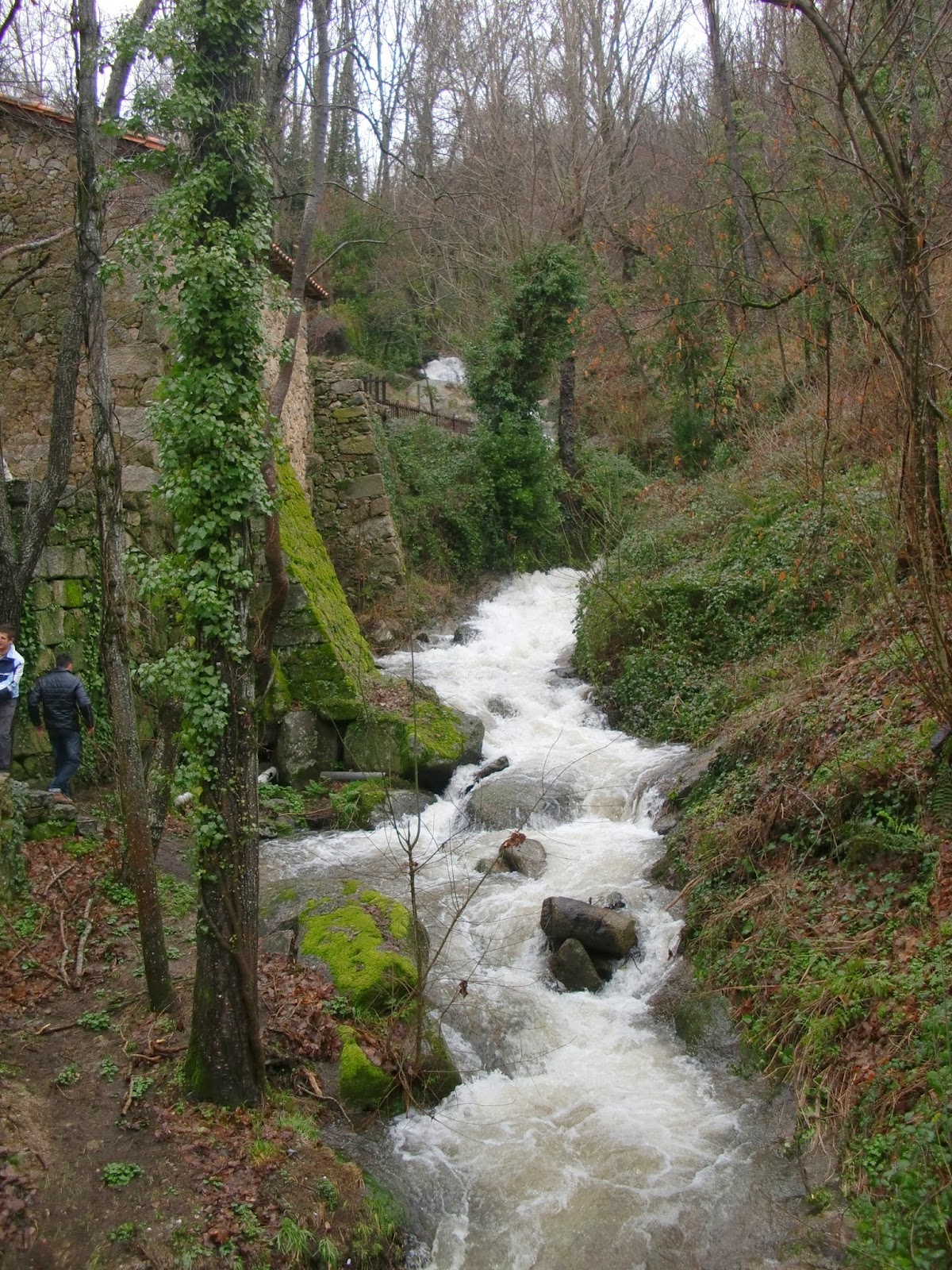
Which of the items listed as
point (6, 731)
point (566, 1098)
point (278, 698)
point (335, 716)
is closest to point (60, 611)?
point (6, 731)

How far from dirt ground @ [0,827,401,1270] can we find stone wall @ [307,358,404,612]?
10.00 metres

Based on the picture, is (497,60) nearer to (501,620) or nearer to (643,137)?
(643,137)

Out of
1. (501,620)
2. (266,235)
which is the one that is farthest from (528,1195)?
(501,620)

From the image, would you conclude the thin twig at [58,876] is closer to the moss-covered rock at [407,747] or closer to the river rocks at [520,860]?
the river rocks at [520,860]

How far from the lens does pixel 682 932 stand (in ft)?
23.5

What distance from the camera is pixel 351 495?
1634 cm

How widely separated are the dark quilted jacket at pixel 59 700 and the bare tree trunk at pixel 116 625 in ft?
9.14

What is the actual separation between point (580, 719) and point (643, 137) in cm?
2078

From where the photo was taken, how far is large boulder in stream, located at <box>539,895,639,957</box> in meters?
7.14

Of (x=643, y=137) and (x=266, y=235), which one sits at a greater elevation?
(x=643, y=137)

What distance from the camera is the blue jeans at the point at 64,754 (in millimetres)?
8469

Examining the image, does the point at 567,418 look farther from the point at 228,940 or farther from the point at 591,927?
the point at 228,940

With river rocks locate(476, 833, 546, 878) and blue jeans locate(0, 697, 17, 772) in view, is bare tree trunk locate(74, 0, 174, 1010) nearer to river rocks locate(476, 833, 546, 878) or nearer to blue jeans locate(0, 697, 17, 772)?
blue jeans locate(0, 697, 17, 772)

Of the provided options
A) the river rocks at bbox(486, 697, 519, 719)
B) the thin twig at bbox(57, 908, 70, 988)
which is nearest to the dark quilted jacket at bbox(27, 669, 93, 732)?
the thin twig at bbox(57, 908, 70, 988)
